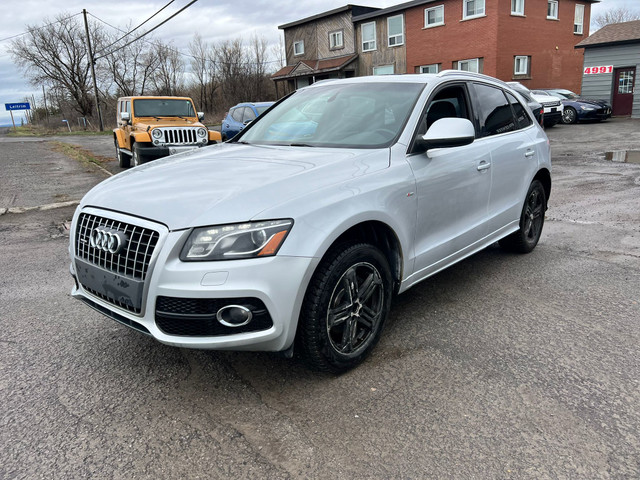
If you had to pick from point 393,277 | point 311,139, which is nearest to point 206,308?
point 393,277

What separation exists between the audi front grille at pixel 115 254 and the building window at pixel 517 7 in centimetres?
2804

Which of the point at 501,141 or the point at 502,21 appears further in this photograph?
the point at 502,21

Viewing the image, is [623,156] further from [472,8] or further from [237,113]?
[472,8]

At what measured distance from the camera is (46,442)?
2.45 meters

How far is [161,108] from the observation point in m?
13.6

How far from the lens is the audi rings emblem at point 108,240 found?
8.60 feet

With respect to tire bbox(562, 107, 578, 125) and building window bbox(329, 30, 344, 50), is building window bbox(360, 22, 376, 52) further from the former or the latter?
tire bbox(562, 107, 578, 125)

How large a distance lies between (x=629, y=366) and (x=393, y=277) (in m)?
1.47

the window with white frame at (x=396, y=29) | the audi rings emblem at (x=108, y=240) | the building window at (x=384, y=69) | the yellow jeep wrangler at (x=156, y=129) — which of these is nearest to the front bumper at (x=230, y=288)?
the audi rings emblem at (x=108, y=240)

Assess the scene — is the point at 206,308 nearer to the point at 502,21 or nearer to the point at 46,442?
the point at 46,442

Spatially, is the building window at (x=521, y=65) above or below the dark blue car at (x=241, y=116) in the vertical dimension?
above

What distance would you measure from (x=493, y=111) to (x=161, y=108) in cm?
1098

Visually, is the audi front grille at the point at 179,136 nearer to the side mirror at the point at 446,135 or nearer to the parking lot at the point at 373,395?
the parking lot at the point at 373,395

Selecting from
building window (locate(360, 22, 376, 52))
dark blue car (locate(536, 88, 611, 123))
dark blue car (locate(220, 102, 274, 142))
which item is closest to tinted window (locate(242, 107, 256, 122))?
dark blue car (locate(220, 102, 274, 142))
